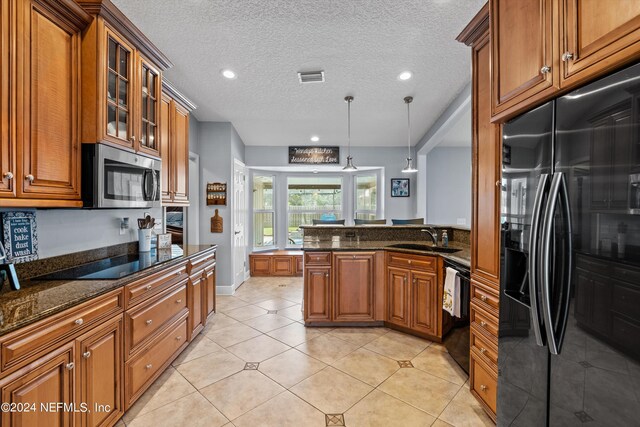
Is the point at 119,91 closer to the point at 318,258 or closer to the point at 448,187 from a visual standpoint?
the point at 318,258

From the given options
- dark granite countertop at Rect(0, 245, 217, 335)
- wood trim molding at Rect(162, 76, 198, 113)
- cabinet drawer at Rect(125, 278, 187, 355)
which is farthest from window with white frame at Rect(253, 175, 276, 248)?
dark granite countertop at Rect(0, 245, 217, 335)

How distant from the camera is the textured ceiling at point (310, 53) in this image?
6.79 feet

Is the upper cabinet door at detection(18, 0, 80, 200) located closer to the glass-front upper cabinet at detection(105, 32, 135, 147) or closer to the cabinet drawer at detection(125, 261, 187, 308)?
the glass-front upper cabinet at detection(105, 32, 135, 147)

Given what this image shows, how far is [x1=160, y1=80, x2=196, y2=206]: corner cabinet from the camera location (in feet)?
9.22

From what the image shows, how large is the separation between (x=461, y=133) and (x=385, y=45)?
3296 millimetres

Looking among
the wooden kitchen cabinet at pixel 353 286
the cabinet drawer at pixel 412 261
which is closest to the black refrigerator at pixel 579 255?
the cabinet drawer at pixel 412 261

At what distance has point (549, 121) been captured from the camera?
3.57 feet

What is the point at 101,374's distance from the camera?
153cm

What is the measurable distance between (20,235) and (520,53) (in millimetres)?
2931

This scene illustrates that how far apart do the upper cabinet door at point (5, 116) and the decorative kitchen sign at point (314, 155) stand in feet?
14.3

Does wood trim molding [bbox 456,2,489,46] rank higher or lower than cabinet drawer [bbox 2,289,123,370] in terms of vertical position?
higher

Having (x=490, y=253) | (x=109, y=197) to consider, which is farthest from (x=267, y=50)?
(x=490, y=253)

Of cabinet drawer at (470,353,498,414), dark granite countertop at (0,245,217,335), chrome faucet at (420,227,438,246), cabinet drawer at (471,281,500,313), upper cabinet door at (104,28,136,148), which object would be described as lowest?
cabinet drawer at (470,353,498,414)

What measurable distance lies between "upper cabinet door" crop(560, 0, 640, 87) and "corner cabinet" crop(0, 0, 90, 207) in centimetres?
250
